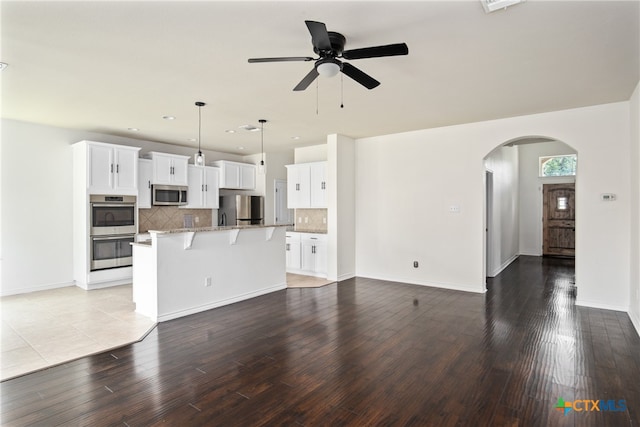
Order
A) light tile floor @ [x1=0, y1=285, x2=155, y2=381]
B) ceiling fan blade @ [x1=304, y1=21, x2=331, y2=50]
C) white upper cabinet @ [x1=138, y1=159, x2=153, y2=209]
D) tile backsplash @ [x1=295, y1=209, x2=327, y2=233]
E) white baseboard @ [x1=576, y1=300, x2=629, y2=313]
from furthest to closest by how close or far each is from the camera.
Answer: tile backsplash @ [x1=295, y1=209, x2=327, y2=233] → white upper cabinet @ [x1=138, y1=159, x2=153, y2=209] → white baseboard @ [x1=576, y1=300, x2=629, y2=313] → light tile floor @ [x1=0, y1=285, x2=155, y2=381] → ceiling fan blade @ [x1=304, y1=21, x2=331, y2=50]

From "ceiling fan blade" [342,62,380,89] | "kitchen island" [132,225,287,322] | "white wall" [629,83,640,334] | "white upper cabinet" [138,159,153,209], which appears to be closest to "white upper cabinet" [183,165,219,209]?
"white upper cabinet" [138,159,153,209]

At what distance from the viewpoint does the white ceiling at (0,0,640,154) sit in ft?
7.88

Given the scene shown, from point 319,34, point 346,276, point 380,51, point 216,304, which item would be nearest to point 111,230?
point 216,304

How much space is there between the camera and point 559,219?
31.5 feet

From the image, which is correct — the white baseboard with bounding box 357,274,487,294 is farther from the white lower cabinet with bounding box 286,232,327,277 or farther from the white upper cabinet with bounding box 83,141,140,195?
the white upper cabinet with bounding box 83,141,140,195

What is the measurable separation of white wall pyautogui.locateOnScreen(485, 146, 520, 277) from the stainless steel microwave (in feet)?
19.6

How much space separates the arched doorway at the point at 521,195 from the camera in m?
7.60

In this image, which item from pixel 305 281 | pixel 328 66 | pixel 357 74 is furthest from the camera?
pixel 305 281

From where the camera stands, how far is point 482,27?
2.59 metres

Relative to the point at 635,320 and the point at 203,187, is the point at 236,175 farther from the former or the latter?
the point at 635,320

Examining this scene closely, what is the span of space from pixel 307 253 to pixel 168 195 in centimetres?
301

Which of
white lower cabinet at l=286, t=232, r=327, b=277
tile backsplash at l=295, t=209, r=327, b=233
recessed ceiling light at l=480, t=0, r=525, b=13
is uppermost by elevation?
recessed ceiling light at l=480, t=0, r=525, b=13

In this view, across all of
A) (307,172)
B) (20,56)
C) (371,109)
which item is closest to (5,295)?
(20,56)

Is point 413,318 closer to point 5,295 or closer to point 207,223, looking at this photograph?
point 207,223
